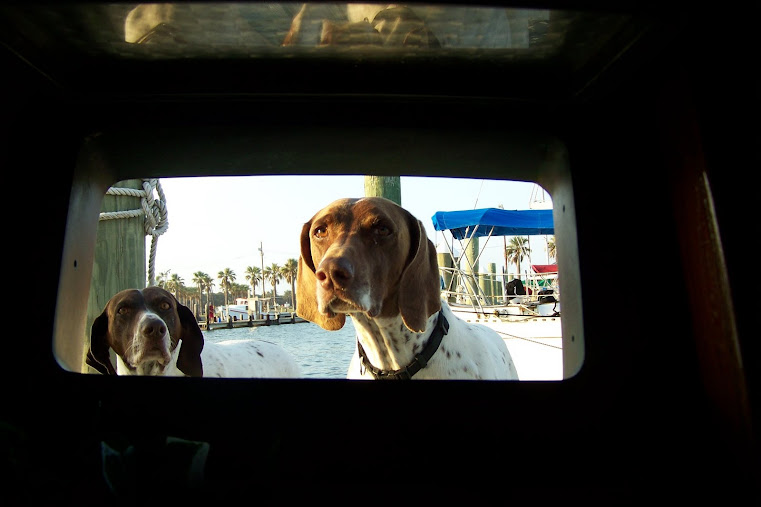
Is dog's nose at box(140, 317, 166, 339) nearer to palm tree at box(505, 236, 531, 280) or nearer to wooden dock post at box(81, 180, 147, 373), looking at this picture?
wooden dock post at box(81, 180, 147, 373)

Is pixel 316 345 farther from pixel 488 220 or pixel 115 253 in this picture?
pixel 488 220

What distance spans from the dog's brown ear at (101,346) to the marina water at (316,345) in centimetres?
70

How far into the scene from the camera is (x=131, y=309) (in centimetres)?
223

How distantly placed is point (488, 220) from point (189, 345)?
325cm

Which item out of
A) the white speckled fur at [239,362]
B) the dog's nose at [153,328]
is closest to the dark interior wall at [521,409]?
the dog's nose at [153,328]

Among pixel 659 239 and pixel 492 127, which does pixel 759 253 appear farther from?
pixel 492 127

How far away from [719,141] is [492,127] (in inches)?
16.8

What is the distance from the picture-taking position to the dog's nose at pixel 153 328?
86.0 inches

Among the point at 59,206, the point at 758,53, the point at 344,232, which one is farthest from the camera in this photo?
the point at 344,232

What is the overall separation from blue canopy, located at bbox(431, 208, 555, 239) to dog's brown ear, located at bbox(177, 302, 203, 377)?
110 inches

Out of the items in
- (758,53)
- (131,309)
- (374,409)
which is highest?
(758,53)

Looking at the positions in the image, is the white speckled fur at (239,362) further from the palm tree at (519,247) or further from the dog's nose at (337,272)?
the palm tree at (519,247)

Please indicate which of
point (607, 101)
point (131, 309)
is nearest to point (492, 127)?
point (607, 101)

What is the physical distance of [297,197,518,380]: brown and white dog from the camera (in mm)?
1918
